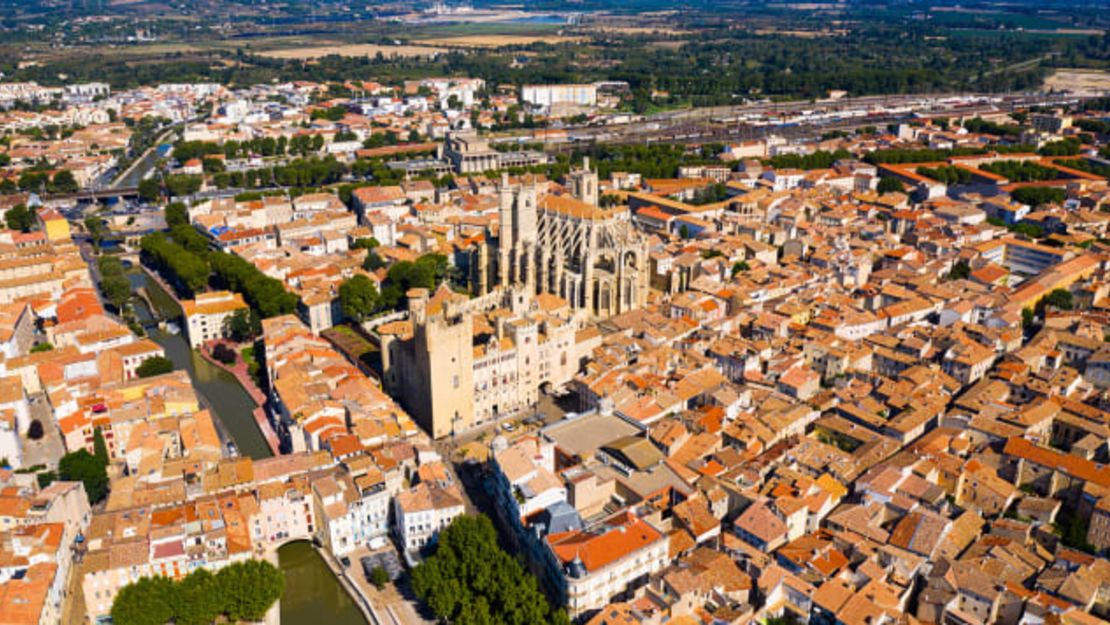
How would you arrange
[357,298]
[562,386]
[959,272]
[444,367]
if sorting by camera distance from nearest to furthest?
1. [444,367]
2. [562,386]
3. [357,298]
4. [959,272]

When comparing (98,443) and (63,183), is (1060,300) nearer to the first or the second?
(98,443)

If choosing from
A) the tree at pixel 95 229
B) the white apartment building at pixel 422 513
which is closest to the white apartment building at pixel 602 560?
the white apartment building at pixel 422 513

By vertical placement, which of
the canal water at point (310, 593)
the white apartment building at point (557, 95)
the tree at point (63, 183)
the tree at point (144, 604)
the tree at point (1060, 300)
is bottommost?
the canal water at point (310, 593)

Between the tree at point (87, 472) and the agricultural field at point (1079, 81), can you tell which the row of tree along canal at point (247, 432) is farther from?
the agricultural field at point (1079, 81)

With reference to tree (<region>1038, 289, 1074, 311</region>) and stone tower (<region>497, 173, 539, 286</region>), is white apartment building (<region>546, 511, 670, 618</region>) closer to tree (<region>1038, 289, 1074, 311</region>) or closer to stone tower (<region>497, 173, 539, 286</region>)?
stone tower (<region>497, 173, 539, 286</region>)

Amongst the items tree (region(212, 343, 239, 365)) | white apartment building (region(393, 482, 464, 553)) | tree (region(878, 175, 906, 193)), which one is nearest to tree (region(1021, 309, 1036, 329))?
tree (region(878, 175, 906, 193))

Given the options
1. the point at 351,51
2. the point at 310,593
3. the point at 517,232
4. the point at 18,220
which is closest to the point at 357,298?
the point at 517,232
